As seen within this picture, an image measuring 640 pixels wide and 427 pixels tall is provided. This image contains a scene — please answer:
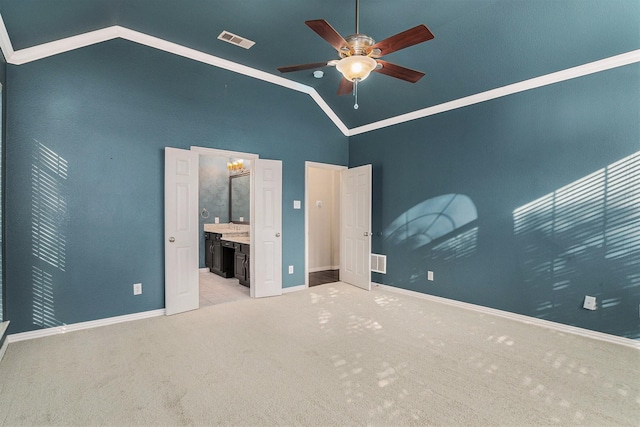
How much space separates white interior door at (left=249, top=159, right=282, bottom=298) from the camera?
185 inches

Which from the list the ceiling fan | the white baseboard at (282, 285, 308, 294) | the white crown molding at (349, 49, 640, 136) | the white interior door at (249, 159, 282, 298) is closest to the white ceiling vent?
the white interior door at (249, 159, 282, 298)

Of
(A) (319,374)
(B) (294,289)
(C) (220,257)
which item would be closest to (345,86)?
(A) (319,374)

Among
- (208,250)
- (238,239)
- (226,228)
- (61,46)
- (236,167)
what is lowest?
(208,250)

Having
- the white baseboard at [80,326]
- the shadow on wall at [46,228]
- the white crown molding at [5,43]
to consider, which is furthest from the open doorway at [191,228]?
the white crown molding at [5,43]

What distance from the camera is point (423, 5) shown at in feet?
10.1

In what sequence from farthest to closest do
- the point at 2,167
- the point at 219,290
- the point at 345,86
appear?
the point at 219,290
the point at 345,86
the point at 2,167

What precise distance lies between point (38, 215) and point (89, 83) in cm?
147

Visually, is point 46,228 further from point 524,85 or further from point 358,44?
point 524,85

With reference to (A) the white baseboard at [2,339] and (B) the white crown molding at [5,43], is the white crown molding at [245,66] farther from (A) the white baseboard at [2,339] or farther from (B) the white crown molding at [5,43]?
(A) the white baseboard at [2,339]

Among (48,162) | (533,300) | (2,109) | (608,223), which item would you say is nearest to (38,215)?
(48,162)

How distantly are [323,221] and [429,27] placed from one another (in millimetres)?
4532

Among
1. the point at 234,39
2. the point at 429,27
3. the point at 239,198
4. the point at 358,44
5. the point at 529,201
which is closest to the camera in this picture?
the point at 358,44

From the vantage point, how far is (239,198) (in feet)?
22.8

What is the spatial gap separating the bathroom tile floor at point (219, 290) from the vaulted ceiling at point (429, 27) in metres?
3.30
